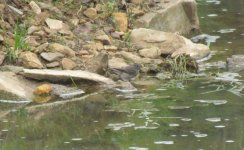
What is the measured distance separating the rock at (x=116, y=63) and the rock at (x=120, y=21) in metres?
1.01

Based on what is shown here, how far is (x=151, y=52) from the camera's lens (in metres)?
8.63

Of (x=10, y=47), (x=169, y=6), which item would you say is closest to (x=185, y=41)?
(x=169, y=6)

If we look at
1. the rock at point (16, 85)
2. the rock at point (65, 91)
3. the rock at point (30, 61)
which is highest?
the rock at point (30, 61)

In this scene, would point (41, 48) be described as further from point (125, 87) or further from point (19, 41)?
point (125, 87)

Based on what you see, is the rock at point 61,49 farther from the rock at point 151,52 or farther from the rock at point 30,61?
the rock at point 151,52

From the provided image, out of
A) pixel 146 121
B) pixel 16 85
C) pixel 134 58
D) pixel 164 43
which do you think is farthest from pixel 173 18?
pixel 146 121

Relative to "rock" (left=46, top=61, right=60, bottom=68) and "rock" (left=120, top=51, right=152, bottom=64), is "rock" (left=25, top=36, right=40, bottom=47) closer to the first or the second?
"rock" (left=46, top=61, right=60, bottom=68)

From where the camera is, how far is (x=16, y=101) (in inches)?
280

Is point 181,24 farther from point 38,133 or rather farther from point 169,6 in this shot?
point 38,133

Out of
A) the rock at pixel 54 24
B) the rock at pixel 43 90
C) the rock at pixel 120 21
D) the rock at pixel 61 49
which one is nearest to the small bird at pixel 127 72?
the rock at pixel 61 49

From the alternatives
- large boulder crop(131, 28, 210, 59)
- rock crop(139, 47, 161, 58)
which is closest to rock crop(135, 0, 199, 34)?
large boulder crop(131, 28, 210, 59)

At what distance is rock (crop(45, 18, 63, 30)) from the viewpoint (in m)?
8.65

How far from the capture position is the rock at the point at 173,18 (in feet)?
32.0

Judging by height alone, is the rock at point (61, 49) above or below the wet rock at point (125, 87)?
above
